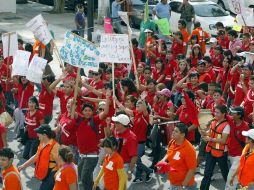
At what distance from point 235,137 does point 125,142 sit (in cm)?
163

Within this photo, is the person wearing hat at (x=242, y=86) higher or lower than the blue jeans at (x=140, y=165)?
higher

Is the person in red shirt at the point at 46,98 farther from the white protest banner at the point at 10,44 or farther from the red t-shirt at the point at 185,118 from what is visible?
the red t-shirt at the point at 185,118

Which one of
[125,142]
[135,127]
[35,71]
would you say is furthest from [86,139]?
[35,71]

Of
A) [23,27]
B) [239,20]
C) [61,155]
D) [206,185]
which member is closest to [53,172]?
[61,155]

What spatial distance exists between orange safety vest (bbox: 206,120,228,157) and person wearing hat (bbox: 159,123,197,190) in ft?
3.31

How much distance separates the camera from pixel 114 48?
11.9 metres

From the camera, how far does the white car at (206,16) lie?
23.1 metres

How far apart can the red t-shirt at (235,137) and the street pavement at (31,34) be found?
981 mm

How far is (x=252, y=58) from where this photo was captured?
46.7 ft

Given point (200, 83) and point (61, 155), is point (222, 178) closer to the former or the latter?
point (200, 83)

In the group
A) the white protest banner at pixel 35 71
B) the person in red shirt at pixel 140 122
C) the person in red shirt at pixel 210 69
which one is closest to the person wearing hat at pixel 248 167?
the person in red shirt at pixel 140 122

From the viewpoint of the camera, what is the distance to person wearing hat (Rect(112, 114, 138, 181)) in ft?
30.6

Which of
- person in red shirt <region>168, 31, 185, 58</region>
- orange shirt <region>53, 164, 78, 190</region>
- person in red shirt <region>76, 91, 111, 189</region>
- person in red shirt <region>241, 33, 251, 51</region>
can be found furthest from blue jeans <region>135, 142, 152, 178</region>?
person in red shirt <region>168, 31, 185, 58</region>

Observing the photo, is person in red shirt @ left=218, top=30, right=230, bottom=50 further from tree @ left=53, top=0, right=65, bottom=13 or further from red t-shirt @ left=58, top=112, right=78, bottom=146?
tree @ left=53, top=0, right=65, bottom=13
